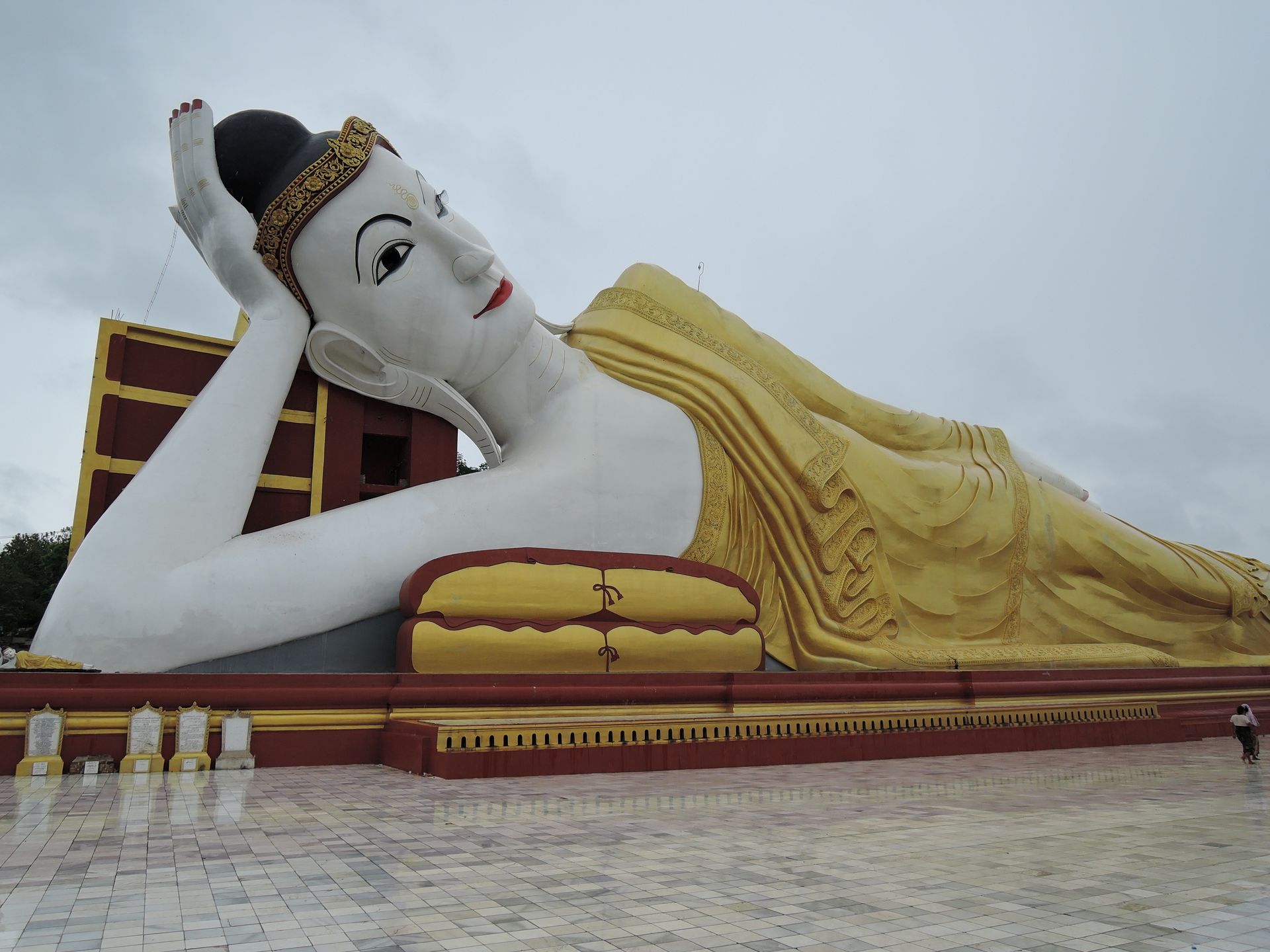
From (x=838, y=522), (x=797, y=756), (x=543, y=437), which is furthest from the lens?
(x=838, y=522)

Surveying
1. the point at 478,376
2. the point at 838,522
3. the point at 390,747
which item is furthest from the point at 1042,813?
the point at 478,376

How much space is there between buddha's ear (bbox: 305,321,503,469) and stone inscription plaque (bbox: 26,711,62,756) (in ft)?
10.6

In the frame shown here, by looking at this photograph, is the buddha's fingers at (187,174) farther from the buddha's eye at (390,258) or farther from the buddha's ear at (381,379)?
the buddha's eye at (390,258)

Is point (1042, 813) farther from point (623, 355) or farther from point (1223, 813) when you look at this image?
point (623, 355)

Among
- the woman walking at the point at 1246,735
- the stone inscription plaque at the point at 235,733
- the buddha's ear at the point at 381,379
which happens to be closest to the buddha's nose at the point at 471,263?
the buddha's ear at the point at 381,379

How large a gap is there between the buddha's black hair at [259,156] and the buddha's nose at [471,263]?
1223 millimetres

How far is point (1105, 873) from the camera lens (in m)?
2.74

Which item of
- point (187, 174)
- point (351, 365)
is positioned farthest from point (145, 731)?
point (187, 174)

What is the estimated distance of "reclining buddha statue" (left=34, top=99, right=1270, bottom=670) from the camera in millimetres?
5867

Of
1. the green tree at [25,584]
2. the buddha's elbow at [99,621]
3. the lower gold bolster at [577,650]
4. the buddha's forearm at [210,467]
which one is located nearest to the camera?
the buddha's elbow at [99,621]

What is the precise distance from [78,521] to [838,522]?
5718 millimetres

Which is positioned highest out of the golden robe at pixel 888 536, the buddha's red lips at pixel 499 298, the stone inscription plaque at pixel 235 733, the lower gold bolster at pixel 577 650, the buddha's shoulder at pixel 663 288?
the buddha's shoulder at pixel 663 288

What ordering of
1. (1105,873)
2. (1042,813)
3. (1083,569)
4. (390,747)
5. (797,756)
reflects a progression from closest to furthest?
(1105,873) → (1042,813) → (390,747) → (797,756) → (1083,569)

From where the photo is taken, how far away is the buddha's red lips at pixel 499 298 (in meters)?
7.22
